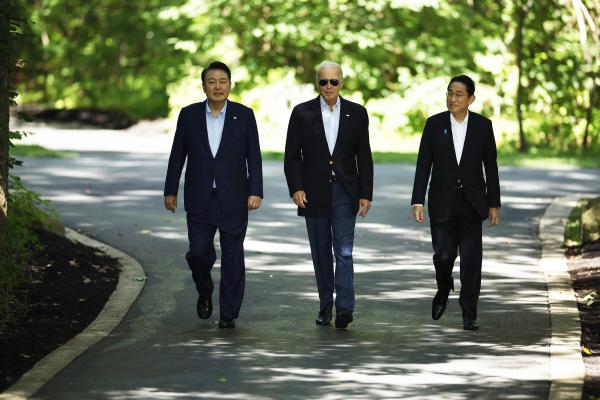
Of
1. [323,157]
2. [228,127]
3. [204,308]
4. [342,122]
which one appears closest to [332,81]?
[342,122]

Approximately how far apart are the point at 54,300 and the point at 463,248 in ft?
10.2

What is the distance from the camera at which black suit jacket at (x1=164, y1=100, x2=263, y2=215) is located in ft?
31.4

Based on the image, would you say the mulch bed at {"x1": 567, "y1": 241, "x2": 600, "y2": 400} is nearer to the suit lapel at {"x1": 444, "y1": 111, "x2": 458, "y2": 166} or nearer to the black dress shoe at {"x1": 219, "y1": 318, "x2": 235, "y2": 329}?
the suit lapel at {"x1": 444, "y1": 111, "x2": 458, "y2": 166}

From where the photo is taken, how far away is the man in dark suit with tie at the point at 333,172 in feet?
31.5

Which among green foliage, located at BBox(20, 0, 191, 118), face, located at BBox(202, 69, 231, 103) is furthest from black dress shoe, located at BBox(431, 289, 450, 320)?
green foliage, located at BBox(20, 0, 191, 118)

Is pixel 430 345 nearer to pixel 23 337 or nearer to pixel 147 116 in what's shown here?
pixel 23 337

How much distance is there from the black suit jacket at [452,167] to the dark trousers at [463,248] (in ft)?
0.22

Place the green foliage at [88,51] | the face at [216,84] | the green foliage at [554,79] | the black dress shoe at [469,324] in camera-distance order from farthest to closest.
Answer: the green foliage at [88,51], the green foliage at [554,79], the black dress shoe at [469,324], the face at [216,84]

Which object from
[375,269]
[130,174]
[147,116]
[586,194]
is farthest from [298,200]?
[147,116]

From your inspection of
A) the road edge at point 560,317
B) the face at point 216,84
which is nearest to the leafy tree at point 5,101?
the face at point 216,84

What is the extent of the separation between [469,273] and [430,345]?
86 centimetres

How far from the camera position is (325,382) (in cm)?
785

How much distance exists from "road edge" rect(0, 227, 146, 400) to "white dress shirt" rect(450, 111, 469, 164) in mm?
2563

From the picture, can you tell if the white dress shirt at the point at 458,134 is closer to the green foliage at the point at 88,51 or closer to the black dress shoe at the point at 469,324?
the black dress shoe at the point at 469,324
